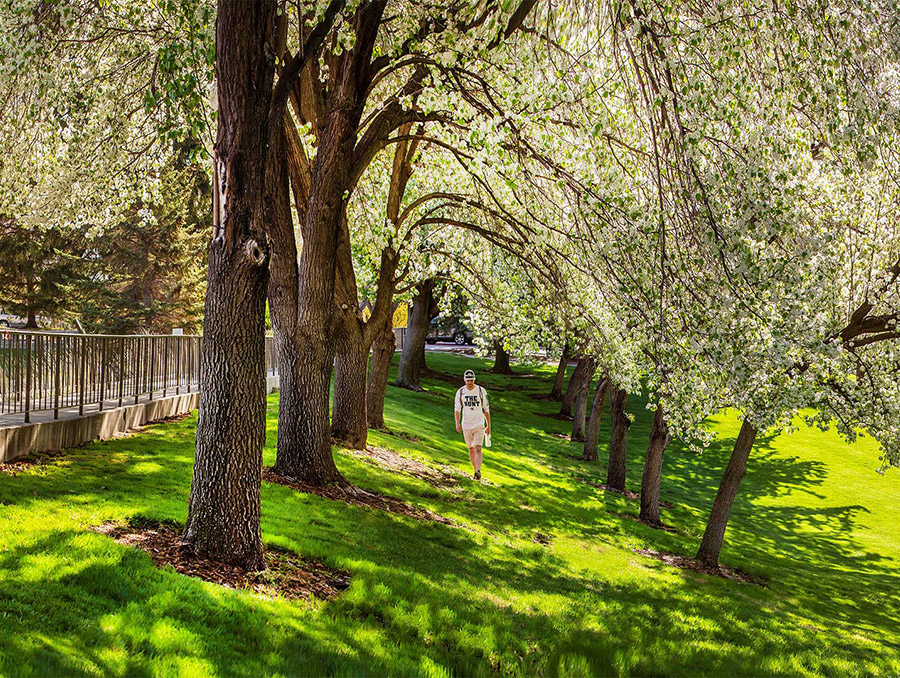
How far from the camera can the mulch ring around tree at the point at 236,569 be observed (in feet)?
24.1

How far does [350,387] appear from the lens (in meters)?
17.6

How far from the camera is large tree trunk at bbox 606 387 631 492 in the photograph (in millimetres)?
23281

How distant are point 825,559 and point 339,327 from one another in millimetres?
16216

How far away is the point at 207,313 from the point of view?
7664 millimetres

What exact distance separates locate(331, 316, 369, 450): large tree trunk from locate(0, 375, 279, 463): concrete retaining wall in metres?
3.88

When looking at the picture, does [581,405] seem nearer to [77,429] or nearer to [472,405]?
[472,405]

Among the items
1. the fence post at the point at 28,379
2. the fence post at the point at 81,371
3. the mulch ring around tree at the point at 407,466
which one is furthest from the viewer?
the mulch ring around tree at the point at 407,466

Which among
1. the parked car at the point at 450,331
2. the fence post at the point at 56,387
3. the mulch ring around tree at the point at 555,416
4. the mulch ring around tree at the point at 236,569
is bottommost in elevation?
the mulch ring around tree at the point at 555,416

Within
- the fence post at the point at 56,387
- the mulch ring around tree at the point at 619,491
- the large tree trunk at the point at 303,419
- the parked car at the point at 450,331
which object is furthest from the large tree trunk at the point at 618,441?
the parked car at the point at 450,331

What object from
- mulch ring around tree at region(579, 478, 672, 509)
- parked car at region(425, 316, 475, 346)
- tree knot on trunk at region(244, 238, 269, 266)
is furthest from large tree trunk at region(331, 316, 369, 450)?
parked car at region(425, 316, 475, 346)

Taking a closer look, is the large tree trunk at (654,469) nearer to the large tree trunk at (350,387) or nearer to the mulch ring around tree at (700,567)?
the mulch ring around tree at (700,567)

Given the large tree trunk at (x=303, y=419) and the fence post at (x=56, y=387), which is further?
the large tree trunk at (x=303, y=419)

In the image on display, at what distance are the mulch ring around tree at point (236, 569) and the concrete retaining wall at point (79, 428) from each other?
11.5ft

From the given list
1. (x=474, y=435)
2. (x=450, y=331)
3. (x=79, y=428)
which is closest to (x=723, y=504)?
(x=474, y=435)
